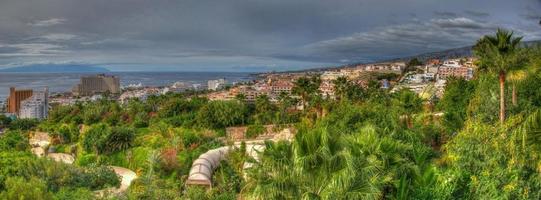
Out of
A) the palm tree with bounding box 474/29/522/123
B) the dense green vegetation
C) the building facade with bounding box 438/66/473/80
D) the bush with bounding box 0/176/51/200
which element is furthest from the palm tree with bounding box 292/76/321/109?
the building facade with bounding box 438/66/473/80

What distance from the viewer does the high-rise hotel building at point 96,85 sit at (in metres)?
151

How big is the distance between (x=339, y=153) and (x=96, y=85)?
163 m

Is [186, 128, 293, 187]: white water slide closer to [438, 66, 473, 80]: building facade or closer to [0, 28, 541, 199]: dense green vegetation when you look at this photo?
[0, 28, 541, 199]: dense green vegetation

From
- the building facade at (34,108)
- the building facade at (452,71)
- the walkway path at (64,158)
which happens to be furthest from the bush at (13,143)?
the building facade at (34,108)

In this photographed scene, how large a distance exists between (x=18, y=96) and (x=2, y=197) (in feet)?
363

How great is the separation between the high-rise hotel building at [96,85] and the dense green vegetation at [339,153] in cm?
12708

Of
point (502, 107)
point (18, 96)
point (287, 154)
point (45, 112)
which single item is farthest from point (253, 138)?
point (18, 96)

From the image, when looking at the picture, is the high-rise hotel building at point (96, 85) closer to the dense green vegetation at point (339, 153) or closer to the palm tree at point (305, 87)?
the dense green vegetation at point (339, 153)

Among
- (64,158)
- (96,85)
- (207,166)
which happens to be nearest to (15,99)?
(96,85)

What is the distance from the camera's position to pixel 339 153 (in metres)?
6.33

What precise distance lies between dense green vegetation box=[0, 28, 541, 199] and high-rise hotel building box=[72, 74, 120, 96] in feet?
417

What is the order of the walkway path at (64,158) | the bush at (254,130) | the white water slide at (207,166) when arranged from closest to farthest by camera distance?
the white water slide at (207,166) < the walkway path at (64,158) < the bush at (254,130)

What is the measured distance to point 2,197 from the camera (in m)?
8.95

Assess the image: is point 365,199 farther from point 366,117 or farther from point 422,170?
point 366,117
